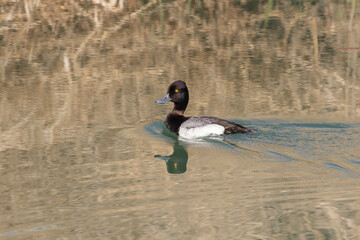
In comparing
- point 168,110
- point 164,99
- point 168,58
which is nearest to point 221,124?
point 164,99

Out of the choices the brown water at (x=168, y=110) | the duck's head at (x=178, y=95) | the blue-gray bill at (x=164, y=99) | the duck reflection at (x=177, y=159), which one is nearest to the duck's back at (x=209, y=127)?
the brown water at (x=168, y=110)

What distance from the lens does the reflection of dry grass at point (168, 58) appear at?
34.6 ft

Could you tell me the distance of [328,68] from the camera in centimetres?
1225

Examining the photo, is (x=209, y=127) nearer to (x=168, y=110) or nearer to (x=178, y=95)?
(x=178, y=95)

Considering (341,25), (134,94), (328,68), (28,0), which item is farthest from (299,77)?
(28,0)

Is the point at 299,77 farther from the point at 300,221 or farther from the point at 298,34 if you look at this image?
the point at 300,221

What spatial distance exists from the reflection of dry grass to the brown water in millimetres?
44

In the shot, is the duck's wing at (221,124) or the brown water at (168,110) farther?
the duck's wing at (221,124)

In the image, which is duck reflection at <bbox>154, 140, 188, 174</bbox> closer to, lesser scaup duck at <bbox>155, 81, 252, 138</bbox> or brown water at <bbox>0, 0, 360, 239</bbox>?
brown water at <bbox>0, 0, 360, 239</bbox>

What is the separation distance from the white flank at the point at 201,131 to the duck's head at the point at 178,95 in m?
0.66

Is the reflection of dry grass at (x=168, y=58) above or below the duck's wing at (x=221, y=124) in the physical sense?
above

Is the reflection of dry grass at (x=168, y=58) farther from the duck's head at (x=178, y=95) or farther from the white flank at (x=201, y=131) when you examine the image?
the white flank at (x=201, y=131)

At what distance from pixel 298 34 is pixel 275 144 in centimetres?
645

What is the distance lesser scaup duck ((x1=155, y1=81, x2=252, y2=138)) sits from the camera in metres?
9.29
